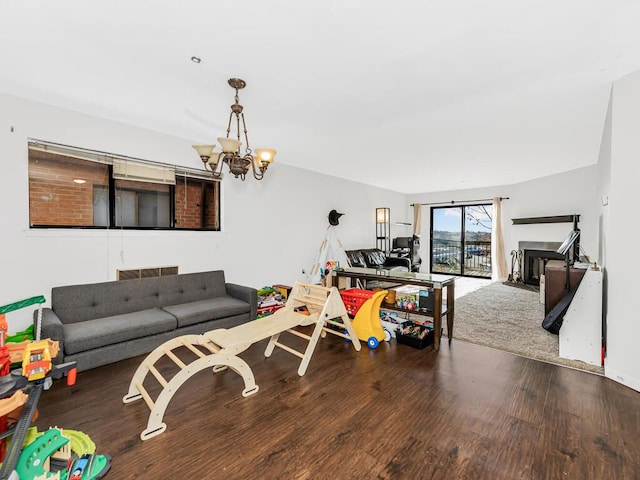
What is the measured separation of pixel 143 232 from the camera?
11.3 feet

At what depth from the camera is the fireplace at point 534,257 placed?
6102 mm

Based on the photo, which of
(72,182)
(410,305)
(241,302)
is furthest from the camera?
(241,302)

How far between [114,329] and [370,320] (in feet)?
8.23

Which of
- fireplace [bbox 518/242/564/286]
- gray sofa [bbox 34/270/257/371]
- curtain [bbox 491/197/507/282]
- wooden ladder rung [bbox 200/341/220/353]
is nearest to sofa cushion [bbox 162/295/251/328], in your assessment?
gray sofa [bbox 34/270/257/371]

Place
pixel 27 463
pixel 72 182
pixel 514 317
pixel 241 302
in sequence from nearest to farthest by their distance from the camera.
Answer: pixel 27 463
pixel 72 182
pixel 241 302
pixel 514 317

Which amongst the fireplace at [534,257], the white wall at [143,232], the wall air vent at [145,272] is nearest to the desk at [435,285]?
the white wall at [143,232]

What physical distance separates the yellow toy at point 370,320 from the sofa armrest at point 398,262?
381 centimetres

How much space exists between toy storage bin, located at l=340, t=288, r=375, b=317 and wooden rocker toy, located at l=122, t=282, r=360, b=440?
32 cm

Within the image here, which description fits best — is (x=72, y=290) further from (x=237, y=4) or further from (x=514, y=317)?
(x=514, y=317)

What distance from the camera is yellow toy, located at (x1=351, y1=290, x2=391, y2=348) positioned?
3232 mm

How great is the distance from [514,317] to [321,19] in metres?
4.44

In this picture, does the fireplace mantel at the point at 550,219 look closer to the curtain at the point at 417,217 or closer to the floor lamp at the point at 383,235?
the curtain at the point at 417,217

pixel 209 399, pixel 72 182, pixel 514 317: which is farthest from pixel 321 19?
pixel 514 317

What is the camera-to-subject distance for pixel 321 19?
1720mm
